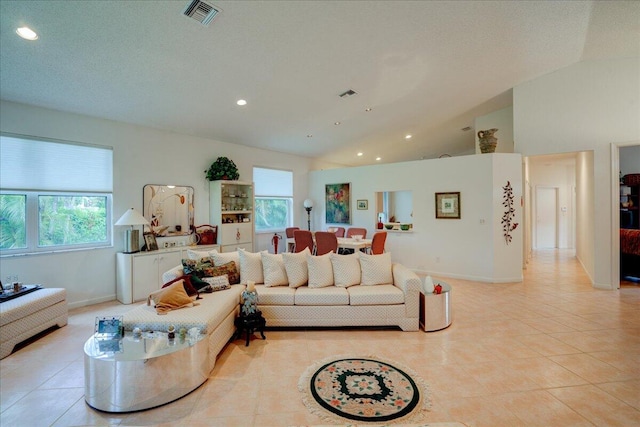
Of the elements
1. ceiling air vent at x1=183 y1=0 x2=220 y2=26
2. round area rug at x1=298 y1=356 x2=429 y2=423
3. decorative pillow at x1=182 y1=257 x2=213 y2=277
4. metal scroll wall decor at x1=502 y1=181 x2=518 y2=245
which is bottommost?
round area rug at x1=298 y1=356 x2=429 y2=423

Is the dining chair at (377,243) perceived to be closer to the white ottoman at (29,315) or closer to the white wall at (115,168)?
the white wall at (115,168)

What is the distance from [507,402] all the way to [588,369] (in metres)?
1.10

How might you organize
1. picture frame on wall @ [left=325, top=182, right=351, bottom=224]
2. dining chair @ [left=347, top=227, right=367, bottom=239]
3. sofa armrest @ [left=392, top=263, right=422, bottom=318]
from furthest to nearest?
picture frame on wall @ [left=325, top=182, right=351, bottom=224]
dining chair @ [left=347, top=227, right=367, bottom=239]
sofa armrest @ [left=392, top=263, right=422, bottom=318]

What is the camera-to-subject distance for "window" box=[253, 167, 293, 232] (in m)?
7.55

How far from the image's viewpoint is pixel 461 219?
6.10m

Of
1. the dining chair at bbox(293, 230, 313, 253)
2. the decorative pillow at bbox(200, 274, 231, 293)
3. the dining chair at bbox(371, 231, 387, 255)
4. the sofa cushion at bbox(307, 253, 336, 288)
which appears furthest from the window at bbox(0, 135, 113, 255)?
the dining chair at bbox(371, 231, 387, 255)

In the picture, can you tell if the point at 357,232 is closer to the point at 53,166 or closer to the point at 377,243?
the point at 377,243

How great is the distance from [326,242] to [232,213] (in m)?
2.21

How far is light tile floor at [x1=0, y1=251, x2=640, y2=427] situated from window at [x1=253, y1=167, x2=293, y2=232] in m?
4.01

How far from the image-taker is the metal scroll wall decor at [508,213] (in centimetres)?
570

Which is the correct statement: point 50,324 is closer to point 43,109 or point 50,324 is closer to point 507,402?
point 43,109

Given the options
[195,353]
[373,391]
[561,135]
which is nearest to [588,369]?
[373,391]

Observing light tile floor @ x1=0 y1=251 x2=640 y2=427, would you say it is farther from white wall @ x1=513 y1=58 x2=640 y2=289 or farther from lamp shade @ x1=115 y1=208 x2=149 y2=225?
white wall @ x1=513 y1=58 x2=640 y2=289

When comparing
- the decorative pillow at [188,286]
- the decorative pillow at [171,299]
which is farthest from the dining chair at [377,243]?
the decorative pillow at [171,299]
